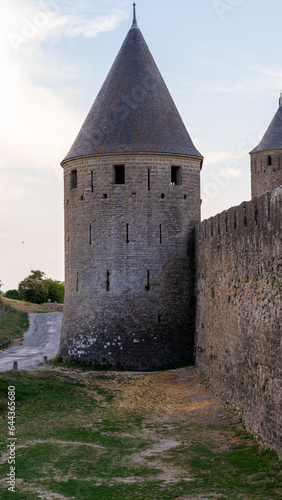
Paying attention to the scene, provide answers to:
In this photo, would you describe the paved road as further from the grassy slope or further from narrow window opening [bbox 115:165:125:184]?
narrow window opening [bbox 115:165:125:184]

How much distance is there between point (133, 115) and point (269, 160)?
890 inches

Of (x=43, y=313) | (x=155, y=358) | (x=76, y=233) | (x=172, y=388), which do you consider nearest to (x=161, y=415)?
A: (x=172, y=388)

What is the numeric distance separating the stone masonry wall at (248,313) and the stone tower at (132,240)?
9.25 feet

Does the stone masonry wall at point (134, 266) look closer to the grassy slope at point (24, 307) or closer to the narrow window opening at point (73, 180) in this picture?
the narrow window opening at point (73, 180)

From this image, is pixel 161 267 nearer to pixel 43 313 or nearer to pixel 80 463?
pixel 80 463

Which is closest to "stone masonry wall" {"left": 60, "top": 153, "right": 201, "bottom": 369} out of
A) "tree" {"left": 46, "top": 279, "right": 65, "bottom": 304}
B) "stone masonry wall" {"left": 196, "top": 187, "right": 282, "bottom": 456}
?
"stone masonry wall" {"left": 196, "top": 187, "right": 282, "bottom": 456}

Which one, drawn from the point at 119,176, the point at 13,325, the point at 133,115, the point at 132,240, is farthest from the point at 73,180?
the point at 13,325

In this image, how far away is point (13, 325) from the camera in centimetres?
3891

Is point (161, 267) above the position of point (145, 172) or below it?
A: below

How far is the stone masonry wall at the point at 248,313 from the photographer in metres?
11.6

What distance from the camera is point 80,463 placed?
11.3m

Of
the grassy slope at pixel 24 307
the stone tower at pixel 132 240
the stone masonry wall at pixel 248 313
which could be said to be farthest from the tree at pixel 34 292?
the stone masonry wall at pixel 248 313

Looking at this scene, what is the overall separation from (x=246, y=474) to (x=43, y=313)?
120 feet

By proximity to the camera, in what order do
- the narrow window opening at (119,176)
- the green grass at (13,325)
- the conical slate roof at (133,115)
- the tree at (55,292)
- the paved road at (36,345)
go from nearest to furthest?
the conical slate roof at (133,115), the narrow window opening at (119,176), the paved road at (36,345), the green grass at (13,325), the tree at (55,292)
